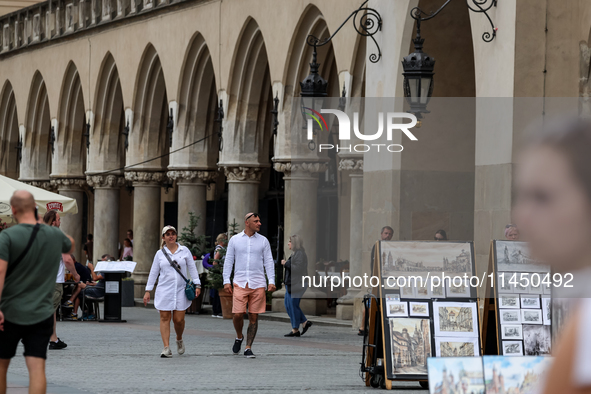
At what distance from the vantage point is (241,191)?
84.0 ft

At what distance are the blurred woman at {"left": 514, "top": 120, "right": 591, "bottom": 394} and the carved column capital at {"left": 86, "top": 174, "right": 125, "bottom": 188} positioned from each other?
30707mm

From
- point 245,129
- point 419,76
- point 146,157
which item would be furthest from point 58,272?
point 146,157

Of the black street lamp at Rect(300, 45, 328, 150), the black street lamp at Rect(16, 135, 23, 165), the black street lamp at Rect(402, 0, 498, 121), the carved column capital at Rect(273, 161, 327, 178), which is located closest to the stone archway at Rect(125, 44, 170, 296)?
the carved column capital at Rect(273, 161, 327, 178)

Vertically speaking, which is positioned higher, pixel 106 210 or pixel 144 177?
pixel 144 177

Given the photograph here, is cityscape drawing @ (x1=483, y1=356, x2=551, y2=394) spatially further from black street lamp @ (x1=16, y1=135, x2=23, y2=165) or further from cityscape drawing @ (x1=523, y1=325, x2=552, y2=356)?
black street lamp @ (x1=16, y1=135, x2=23, y2=165)

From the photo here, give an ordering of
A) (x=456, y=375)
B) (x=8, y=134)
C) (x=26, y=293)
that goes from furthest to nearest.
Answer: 1. (x=8, y=134)
2. (x=26, y=293)
3. (x=456, y=375)

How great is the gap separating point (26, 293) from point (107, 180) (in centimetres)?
2484

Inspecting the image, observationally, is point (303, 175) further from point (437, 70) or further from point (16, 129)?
point (16, 129)

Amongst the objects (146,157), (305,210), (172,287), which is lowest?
(172,287)

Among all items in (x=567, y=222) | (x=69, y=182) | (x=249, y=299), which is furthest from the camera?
(x=69, y=182)

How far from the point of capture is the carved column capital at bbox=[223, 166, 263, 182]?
2564 cm

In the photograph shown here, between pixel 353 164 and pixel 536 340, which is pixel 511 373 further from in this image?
pixel 353 164

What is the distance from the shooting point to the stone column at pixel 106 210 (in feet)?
105

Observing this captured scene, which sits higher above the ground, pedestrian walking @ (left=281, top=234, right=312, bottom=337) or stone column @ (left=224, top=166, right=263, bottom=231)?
stone column @ (left=224, top=166, right=263, bottom=231)
